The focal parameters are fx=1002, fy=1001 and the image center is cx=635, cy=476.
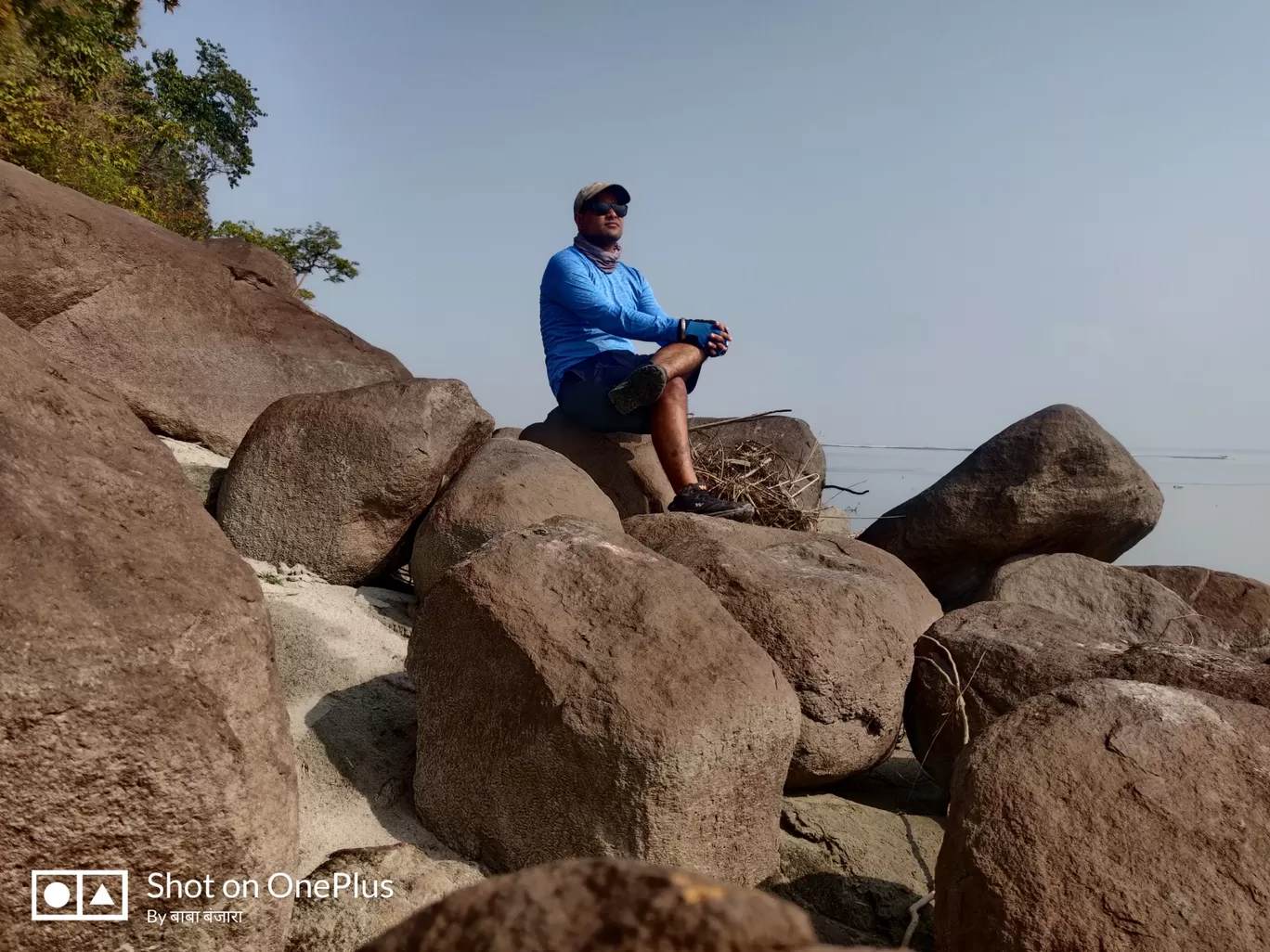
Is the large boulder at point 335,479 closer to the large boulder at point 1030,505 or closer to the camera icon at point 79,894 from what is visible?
the camera icon at point 79,894

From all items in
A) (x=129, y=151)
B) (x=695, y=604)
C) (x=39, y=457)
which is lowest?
(x=695, y=604)

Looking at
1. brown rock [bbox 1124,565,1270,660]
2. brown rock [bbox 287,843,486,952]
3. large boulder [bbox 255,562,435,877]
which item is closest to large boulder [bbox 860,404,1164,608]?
brown rock [bbox 1124,565,1270,660]

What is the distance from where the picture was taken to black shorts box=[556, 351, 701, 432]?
453 centimetres

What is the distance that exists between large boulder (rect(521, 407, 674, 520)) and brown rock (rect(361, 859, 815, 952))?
3698mm

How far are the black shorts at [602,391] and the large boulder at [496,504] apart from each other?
89cm

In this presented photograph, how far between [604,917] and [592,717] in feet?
4.10

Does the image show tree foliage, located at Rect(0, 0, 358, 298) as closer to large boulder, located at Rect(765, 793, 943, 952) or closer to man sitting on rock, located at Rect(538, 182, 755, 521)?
man sitting on rock, located at Rect(538, 182, 755, 521)

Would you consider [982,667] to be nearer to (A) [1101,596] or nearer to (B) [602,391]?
(A) [1101,596]

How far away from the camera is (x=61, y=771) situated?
1424mm

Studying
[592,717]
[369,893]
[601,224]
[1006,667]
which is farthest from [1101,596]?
[369,893]

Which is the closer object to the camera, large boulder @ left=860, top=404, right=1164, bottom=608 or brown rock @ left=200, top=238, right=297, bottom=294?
large boulder @ left=860, top=404, right=1164, bottom=608

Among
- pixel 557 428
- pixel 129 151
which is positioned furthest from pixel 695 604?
pixel 129 151

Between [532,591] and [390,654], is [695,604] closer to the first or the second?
[532,591]

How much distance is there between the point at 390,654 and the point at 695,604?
1119 mm
